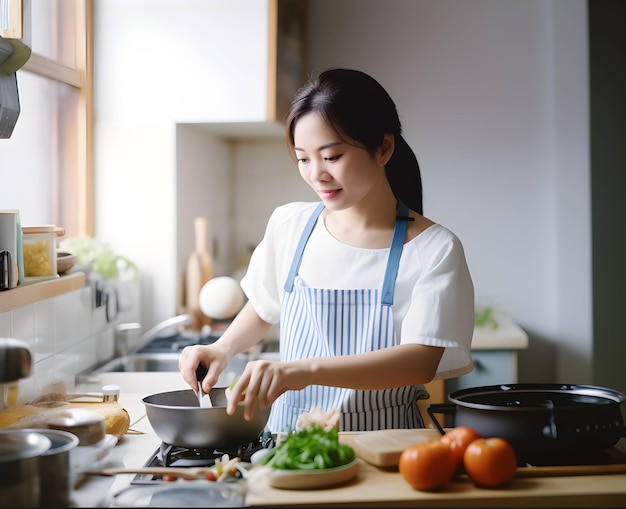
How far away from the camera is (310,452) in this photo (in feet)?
4.00

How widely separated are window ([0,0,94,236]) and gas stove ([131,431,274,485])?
3.98 ft

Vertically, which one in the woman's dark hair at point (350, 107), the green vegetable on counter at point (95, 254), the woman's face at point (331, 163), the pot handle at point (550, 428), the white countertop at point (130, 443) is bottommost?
the white countertop at point (130, 443)

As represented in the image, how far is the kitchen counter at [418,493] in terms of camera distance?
3.76ft

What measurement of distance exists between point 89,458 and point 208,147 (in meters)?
2.21

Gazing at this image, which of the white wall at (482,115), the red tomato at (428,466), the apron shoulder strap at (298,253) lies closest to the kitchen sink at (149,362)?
the apron shoulder strap at (298,253)

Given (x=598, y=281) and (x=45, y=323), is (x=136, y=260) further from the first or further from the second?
(x=598, y=281)

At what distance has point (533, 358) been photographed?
11.5 feet

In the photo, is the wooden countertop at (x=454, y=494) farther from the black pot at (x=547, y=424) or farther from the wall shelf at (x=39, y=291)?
the wall shelf at (x=39, y=291)

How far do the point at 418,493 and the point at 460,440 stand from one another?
0.38ft

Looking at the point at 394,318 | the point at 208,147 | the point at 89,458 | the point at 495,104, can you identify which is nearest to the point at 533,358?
the point at 495,104

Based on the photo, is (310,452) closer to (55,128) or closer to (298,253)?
(298,253)

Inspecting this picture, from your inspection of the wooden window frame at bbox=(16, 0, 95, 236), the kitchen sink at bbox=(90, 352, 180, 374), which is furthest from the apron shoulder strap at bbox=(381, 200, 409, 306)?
the wooden window frame at bbox=(16, 0, 95, 236)

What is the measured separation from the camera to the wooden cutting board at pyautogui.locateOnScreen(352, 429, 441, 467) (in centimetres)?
127

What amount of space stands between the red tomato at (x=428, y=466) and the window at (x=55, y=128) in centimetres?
161
